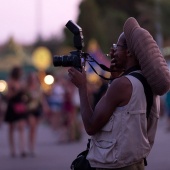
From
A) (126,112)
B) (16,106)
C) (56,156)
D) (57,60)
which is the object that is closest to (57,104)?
(16,106)

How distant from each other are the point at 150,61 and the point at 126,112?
0.39 meters

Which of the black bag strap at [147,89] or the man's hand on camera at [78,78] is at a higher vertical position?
the man's hand on camera at [78,78]

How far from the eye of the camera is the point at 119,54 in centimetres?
527

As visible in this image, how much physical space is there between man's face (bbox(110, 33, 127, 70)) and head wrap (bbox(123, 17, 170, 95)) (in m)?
0.09

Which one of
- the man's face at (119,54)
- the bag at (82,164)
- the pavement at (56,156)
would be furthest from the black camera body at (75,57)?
the pavement at (56,156)

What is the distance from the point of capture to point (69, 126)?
18.7m

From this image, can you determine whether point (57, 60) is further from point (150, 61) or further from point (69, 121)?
point (69, 121)

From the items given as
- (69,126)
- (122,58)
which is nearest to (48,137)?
(69,126)

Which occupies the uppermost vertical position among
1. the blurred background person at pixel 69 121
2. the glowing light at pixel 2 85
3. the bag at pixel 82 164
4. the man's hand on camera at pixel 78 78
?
the glowing light at pixel 2 85

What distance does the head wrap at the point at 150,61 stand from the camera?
509 centimetres

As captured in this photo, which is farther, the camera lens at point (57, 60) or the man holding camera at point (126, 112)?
the camera lens at point (57, 60)

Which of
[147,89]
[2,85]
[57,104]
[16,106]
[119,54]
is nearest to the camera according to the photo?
[147,89]

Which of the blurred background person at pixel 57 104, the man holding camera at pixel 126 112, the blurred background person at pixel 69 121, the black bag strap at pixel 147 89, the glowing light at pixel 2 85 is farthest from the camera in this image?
the glowing light at pixel 2 85

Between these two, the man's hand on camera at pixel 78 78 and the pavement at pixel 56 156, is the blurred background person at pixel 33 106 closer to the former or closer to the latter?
the pavement at pixel 56 156
